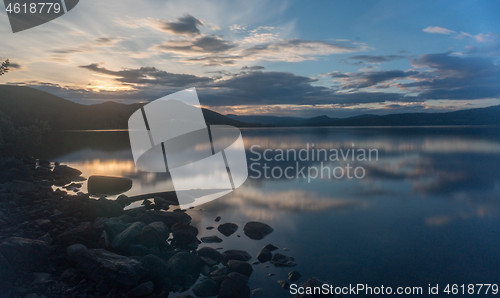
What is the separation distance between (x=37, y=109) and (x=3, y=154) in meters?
165

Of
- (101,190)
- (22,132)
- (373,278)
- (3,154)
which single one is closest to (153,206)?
(101,190)

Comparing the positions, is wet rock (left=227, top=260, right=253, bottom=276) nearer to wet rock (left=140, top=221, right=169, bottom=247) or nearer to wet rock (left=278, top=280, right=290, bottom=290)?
wet rock (left=278, top=280, right=290, bottom=290)

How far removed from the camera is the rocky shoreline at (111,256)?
Answer: 25.7 feet

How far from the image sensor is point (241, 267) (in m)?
9.62

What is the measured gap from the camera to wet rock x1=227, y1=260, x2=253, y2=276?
9.55m

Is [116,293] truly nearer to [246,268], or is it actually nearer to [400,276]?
[246,268]

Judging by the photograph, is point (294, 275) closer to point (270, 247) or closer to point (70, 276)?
point (270, 247)

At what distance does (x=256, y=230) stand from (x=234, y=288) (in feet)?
15.8

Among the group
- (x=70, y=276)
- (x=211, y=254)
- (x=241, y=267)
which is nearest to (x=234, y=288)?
(x=241, y=267)

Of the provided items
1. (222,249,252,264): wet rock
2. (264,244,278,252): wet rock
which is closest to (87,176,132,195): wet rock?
(222,249,252,264): wet rock

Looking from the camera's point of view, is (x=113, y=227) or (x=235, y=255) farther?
(x=113, y=227)

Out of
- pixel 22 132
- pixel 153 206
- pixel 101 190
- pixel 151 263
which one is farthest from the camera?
pixel 22 132

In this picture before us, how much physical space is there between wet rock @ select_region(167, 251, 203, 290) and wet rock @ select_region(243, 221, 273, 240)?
142 inches

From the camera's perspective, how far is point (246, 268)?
9.62m
